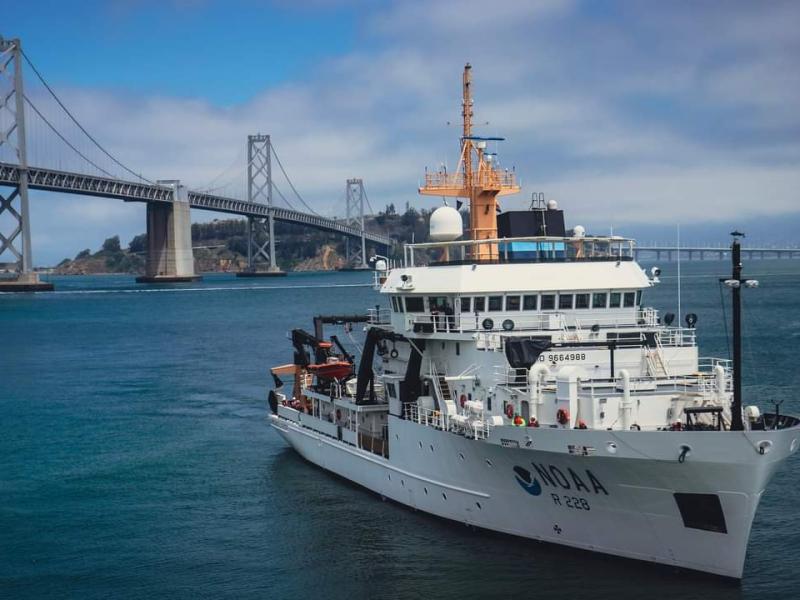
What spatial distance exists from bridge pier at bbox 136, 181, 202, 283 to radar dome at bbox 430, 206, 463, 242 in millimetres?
126573

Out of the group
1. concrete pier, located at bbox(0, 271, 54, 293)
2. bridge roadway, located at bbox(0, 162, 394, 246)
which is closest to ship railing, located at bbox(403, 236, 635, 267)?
bridge roadway, located at bbox(0, 162, 394, 246)

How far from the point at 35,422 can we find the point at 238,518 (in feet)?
57.4

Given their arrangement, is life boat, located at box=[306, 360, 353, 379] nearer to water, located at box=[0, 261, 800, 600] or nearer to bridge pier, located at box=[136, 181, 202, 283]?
water, located at box=[0, 261, 800, 600]

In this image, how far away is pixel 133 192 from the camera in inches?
5487

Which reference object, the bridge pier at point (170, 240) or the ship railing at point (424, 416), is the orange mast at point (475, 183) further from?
the bridge pier at point (170, 240)

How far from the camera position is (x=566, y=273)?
2373 cm

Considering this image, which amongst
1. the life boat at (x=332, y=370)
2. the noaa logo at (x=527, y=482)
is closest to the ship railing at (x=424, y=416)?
the noaa logo at (x=527, y=482)

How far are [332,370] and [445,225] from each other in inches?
290

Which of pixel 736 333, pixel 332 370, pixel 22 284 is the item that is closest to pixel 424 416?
pixel 332 370

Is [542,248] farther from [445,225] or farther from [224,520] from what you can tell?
[224,520]

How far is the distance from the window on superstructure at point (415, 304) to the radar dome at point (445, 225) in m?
2.26

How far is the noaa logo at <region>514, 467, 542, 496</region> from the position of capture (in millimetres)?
20062

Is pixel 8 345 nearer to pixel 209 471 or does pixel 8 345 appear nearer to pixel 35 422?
pixel 35 422

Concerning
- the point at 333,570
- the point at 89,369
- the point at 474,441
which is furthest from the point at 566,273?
the point at 89,369
